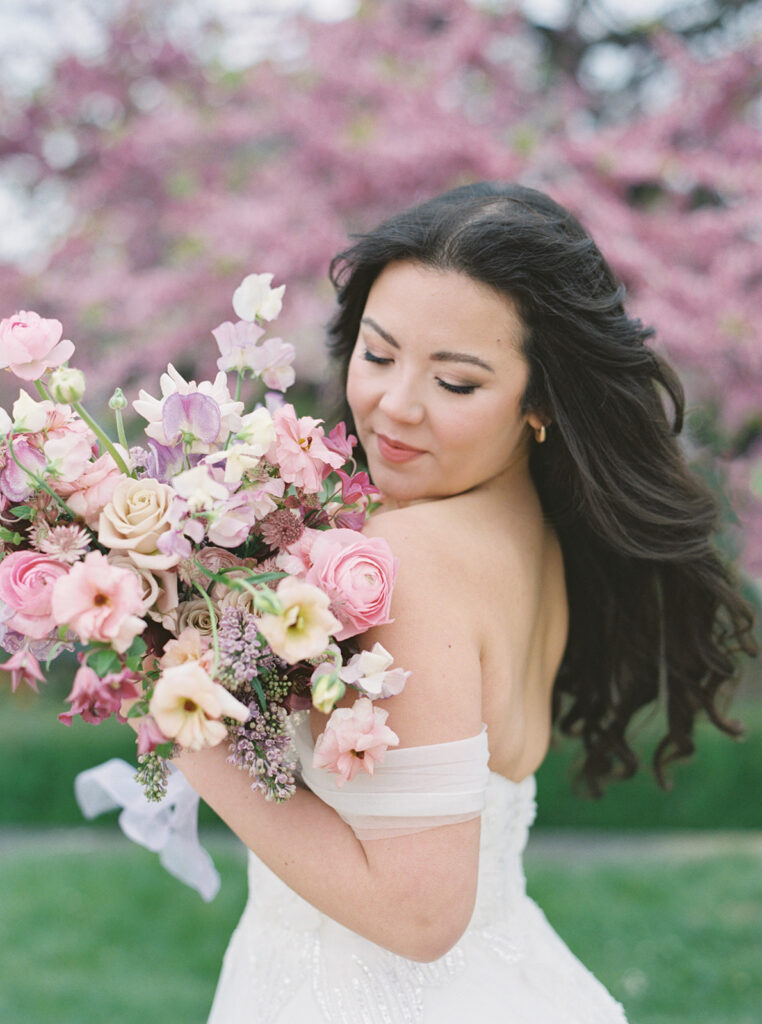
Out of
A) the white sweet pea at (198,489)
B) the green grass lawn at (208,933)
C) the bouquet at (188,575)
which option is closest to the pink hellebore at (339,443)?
the bouquet at (188,575)

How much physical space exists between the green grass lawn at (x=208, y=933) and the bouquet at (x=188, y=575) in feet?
11.5

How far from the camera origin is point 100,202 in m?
7.09

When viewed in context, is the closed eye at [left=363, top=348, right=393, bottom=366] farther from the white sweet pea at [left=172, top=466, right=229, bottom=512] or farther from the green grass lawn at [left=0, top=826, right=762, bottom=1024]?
the green grass lawn at [left=0, top=826, right=762, bottom=1024]

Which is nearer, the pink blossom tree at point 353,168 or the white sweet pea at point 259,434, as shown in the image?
the white sweet pea at point 259,434

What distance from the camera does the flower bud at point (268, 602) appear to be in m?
1.28

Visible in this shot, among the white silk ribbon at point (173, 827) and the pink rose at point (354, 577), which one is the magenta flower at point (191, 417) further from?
the white silk ribbon at point (173, 827)

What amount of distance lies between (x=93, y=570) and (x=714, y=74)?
6.26m

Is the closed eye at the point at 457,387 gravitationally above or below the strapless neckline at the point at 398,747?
above

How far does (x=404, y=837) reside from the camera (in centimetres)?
160

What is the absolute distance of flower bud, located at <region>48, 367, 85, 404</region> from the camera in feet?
4.59

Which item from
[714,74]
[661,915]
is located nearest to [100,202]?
[714,74]

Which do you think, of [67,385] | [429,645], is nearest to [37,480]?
[67,385]

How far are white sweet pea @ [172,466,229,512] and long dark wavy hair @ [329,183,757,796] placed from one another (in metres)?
0.72

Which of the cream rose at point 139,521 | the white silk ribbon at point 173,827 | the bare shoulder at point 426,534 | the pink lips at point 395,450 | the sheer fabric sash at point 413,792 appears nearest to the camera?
the cream rose at point 139,521
